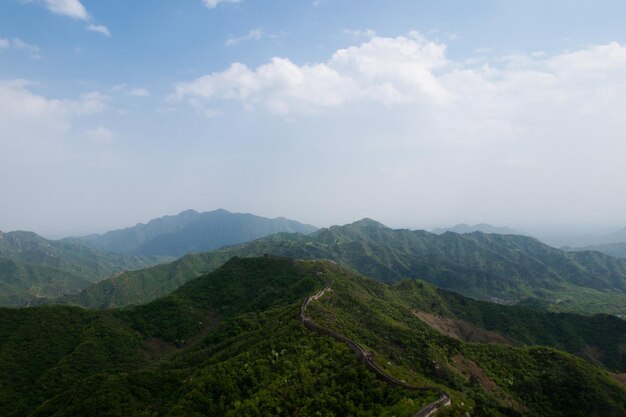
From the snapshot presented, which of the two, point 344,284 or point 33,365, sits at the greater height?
point 344,284

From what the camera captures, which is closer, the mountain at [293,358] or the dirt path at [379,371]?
the dirt path at [379,371]

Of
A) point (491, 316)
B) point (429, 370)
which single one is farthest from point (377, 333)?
point (491, 316)

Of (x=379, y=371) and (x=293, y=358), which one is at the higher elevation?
(x=379, y=371)

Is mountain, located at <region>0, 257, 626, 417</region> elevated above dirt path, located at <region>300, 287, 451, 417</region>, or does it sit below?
below

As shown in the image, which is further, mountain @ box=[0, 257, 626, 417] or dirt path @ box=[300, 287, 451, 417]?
mountain @ box=[0, 257, 626, 417]

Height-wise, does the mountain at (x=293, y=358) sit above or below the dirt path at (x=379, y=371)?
below

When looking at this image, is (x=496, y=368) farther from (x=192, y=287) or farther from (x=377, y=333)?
(x=192, y=287)

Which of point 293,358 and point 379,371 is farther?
point 293,358

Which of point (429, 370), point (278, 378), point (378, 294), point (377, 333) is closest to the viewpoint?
point (278, 378)
